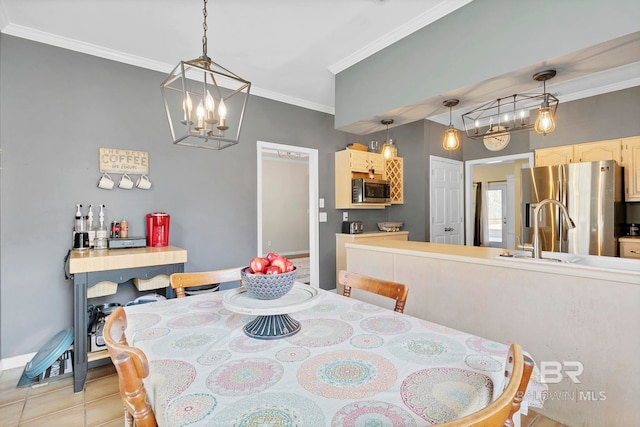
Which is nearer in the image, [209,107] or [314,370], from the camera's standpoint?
[314,370]

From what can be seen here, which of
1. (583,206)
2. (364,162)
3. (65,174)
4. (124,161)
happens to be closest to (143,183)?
(124,161)

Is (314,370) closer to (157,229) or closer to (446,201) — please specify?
(157,229)

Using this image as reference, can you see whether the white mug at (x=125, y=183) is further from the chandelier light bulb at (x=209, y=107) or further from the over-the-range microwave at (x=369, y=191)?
the over-the-range microwave at (x=369, y=191)

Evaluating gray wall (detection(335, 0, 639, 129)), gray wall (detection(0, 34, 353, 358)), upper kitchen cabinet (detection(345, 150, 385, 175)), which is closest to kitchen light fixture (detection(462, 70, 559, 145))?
gray wall (detection(335, 0, 639, 129))

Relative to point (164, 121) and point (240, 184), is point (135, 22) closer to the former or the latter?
point (164, 121)

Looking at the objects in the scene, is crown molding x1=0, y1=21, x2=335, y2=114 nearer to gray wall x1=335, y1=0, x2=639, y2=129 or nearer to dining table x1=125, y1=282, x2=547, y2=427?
gray wall x1=335, y1=0, x2=639, y2=129

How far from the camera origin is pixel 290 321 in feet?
3.91

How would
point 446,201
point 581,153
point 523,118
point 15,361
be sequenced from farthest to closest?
point 446,201, point 581,153, point 523,118, point 15,361

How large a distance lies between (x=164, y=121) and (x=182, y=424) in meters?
2.97

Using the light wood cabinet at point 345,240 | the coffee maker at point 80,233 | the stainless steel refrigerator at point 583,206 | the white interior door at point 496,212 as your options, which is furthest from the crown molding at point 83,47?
the white interior door at point 496,212

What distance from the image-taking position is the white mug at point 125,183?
274 centimetres

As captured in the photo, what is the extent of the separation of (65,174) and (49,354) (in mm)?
1385

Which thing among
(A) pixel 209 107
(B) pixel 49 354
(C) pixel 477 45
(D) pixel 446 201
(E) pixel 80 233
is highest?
(C) pixel 477 45

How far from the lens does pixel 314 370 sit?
877 millimetres
